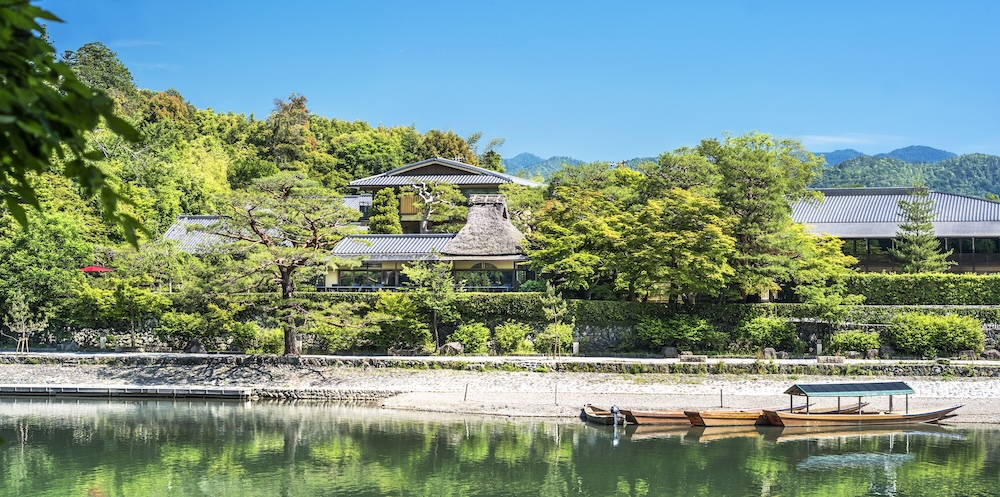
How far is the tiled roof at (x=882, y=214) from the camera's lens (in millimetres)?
41344

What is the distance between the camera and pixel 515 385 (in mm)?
31562

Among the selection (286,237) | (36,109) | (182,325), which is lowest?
(182,325)

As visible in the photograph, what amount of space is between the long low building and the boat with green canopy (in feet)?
51.1

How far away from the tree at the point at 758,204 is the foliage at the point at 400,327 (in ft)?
37.0

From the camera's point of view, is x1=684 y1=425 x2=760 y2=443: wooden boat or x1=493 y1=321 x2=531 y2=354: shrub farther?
x1=493 y1=321 x2=531 y2=354: shrub

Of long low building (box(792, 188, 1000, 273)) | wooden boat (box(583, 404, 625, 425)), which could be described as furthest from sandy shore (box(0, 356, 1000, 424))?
long low building (box(792, 188, 1000, 273))

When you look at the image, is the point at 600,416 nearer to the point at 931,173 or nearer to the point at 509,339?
the point at 509,339

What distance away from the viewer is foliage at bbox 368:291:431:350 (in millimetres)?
34938

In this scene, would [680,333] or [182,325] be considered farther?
[182,325]

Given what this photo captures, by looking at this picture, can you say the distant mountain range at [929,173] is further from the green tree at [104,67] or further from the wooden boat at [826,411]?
the wooden boat at [826,411]

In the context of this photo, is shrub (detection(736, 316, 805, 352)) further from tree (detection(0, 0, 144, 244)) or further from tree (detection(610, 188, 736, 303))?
tree (detection(0, 0, 144, 244))

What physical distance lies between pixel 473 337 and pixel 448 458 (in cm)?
1181

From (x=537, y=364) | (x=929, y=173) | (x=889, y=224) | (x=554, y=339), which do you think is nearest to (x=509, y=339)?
(x=554, y=339)

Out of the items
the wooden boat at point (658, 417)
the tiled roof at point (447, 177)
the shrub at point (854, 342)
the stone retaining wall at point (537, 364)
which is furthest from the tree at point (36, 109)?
the tiled roof at point (447, 177)
